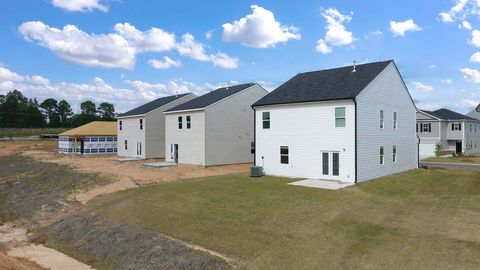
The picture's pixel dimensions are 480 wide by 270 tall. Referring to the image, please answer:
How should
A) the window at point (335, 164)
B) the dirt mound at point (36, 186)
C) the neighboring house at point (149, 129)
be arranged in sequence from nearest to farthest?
the dirt mound at point (36, 186)
the window at point (335, 164)
the neighboring house at point (149, 129)

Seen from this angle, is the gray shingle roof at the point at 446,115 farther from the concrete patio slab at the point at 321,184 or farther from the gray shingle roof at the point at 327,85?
the concrete patio slab at the point at 321,184

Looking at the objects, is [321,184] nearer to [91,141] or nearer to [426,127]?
[426,127]

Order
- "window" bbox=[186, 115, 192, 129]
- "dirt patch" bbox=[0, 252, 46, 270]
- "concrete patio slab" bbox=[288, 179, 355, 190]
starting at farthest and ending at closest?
"window" bbox=[186, 115, 192, 129] → "concrete patio slab" bbox=[288, 179, 355, 190] → "dirt patch" bbox=[0, 252, 46, 270]

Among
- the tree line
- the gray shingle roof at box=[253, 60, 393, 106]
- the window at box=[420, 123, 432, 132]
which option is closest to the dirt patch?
the gray shingle roof at box=[253, 60, 393, 106]

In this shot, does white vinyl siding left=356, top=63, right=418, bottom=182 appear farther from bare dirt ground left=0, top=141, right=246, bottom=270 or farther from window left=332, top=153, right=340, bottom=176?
bare dirt ground left=0, top=141, right=246, bottom=270

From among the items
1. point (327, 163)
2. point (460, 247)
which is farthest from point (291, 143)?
point (460, 247)

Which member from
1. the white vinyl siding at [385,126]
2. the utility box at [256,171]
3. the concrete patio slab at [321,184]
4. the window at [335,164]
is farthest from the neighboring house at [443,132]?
the concrete patio slab at [321,184]

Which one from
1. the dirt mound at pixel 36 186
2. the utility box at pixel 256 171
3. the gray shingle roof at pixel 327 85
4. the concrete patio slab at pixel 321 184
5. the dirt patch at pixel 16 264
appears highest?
the gray shingle roof at pixel 327 85
